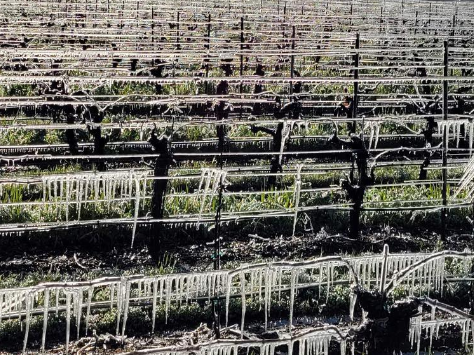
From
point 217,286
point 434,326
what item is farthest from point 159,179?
point 434,326

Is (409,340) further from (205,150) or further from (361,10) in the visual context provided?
(361,10)

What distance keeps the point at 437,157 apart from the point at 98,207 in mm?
4960

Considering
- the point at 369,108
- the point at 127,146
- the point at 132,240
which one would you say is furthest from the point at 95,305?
the point at 369,108

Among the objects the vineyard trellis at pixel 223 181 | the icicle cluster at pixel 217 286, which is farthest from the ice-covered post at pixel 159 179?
the icicle cluster at pixel 217 286

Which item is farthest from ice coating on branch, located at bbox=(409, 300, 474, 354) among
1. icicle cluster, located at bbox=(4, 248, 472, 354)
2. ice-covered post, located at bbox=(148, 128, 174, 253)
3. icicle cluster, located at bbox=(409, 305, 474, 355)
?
ice-covered post, located at bbox=(148, 128, 174, 253)

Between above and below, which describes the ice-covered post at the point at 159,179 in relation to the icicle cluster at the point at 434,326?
above

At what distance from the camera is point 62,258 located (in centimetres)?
706

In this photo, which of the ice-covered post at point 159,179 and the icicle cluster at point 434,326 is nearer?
the icicle cluster at point 434,326

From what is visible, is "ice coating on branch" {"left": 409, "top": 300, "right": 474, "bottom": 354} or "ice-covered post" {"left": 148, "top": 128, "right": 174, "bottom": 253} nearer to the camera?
"ice coating on branch" {"left": 409, "top": 300, "right": 474, "bottom": 354}

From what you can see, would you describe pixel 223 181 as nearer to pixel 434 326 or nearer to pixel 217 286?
pixel 217 286

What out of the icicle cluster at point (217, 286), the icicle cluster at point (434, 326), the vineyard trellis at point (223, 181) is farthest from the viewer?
the vineyard trellis at point (223, 181)

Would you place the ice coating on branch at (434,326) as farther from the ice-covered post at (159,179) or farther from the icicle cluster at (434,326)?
the ice-covered post at (159,179)

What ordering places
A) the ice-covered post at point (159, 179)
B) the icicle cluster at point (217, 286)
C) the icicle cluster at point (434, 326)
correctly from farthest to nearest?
the ice-covered post at point (159, 179) < the icicle cluster at point (434, 326) < the icicle cluster at point (217, 286)

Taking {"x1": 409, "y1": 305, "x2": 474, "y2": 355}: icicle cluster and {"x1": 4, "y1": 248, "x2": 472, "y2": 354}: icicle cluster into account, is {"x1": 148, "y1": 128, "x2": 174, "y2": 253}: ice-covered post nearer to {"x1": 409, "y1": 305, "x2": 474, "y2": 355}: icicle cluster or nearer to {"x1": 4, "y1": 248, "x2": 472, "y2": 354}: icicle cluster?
{"x1": 4, "y1": 248, "x2": 472, "y2": 354}: icicle cluster
